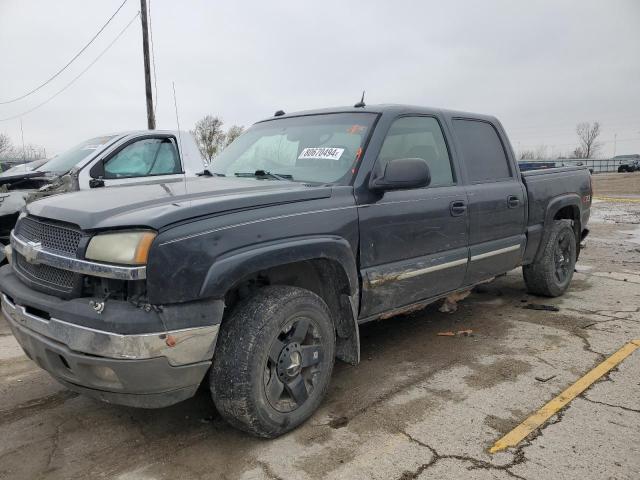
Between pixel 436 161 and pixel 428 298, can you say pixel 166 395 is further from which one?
pixel 436 161

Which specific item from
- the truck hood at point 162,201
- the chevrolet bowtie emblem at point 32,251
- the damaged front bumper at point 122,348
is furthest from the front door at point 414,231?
the chevrolet bowtie emblem at point 32,251

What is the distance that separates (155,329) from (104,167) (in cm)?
439

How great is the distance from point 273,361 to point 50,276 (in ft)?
4.05

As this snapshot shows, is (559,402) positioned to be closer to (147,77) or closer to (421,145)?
(421,145)

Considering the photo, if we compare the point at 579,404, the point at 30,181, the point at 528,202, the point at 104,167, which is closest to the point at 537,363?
the point at 579,404

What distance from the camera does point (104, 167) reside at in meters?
6.19

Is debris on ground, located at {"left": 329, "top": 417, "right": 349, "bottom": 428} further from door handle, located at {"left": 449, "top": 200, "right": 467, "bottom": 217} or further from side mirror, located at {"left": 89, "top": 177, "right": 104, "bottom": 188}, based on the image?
side mirror, located at {"left": 89, "top": 177, "right": 104, "bottom": 188}

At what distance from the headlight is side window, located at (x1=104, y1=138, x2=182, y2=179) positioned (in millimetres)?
4023

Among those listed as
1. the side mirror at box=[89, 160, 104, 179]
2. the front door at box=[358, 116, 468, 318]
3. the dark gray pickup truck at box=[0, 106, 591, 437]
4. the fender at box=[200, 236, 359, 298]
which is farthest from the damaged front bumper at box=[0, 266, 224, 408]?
the side mirror at box=[89, 160, 104, 179]

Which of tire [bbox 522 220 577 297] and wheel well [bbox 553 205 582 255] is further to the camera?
wheel well [bbox 553 205 582 255]

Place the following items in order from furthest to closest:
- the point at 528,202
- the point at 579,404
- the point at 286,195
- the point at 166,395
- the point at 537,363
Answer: the point at 528,202 < the point at 537,363 < the point at 579,404 < the point at 286,195 < the point at 166,395

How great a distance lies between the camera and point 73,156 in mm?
6570

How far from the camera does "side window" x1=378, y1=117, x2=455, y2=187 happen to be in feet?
12.3

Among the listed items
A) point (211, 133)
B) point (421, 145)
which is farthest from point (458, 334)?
point (211, 133)
